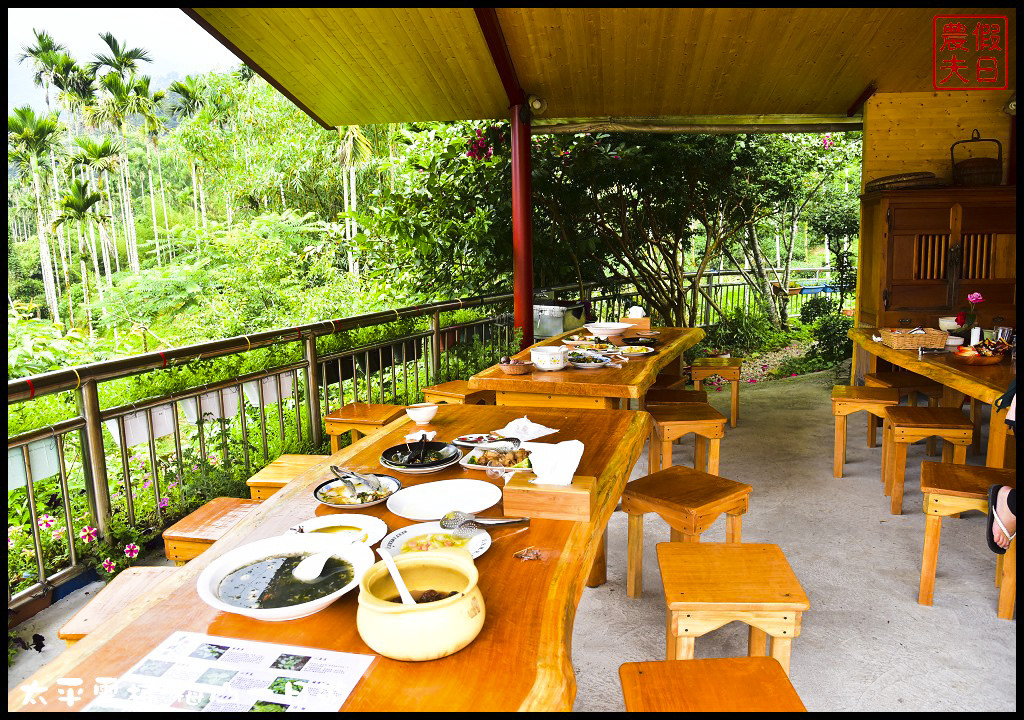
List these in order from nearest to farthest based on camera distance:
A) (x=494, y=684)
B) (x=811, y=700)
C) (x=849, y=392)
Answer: (x=494, y=684) → (x=811, y=700) → (x=849, y=392)

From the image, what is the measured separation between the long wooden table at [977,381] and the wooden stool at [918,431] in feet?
0.39

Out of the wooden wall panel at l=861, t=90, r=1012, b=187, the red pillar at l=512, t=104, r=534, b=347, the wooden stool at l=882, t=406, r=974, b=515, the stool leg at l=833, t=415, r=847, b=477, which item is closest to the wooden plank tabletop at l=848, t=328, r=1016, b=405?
the wooden stool at l=882, t=406, r=974, b=515

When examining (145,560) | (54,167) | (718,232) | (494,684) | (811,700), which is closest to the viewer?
(494,684)

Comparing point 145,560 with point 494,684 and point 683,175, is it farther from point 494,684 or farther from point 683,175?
point 683,175

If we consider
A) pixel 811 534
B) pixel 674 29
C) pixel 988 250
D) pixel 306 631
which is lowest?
pixel 811 534

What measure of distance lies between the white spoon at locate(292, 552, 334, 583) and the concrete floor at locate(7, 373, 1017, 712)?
4.01ft

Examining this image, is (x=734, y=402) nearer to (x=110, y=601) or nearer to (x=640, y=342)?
(x=640, y=342)

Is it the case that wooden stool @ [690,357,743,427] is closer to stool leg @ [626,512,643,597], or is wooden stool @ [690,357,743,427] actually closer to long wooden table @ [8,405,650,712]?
stool leg @ [626,512,643,597]

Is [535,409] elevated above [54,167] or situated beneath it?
situated beneath

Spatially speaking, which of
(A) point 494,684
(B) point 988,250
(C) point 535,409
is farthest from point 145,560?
(B) point 988,250

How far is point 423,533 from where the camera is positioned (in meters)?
1.45

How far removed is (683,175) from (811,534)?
225 inches

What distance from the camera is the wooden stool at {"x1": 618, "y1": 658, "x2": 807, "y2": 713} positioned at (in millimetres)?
1361

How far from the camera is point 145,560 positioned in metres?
3.16
